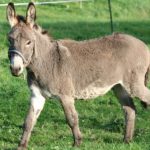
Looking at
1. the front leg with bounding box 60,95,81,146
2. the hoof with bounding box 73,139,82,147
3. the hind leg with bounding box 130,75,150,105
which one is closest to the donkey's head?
the front leg with bounding box 60,95,81,146

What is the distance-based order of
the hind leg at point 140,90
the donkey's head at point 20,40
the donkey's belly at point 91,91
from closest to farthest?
the donkey's head at point 20,40 → the donkey's belly at point 91,91 → the hind leg at point 140,90

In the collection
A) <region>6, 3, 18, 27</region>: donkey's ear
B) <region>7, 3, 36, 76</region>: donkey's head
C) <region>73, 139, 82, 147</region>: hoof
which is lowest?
<region>73, 139, 82, 147</region>: hoof

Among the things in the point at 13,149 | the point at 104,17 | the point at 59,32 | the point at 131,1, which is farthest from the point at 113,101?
the point at 131,1

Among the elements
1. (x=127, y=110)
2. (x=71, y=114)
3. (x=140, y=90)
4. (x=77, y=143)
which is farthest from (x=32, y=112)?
(x=140, y=90)

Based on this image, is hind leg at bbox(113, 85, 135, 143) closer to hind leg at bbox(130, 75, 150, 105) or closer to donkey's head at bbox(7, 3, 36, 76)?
hind leg at bbox(130, 75, 150, 105)

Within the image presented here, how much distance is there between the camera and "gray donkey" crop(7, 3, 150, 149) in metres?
8.62

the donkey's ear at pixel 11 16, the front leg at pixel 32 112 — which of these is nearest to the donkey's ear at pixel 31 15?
the donkey's ear at pixel 11 16

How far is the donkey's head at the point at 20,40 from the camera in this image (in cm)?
813

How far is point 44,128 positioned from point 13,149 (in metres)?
1.57

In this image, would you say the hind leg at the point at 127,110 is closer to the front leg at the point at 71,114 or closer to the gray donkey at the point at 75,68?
the gray donkey at the point at 75,68

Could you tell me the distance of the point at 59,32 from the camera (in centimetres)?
2189

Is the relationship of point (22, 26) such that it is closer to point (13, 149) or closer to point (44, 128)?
point (13, 149)

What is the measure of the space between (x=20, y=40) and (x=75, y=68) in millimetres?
1187

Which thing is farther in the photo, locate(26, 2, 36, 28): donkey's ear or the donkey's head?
locate(26, 2, 36, 28): donkey's ear
